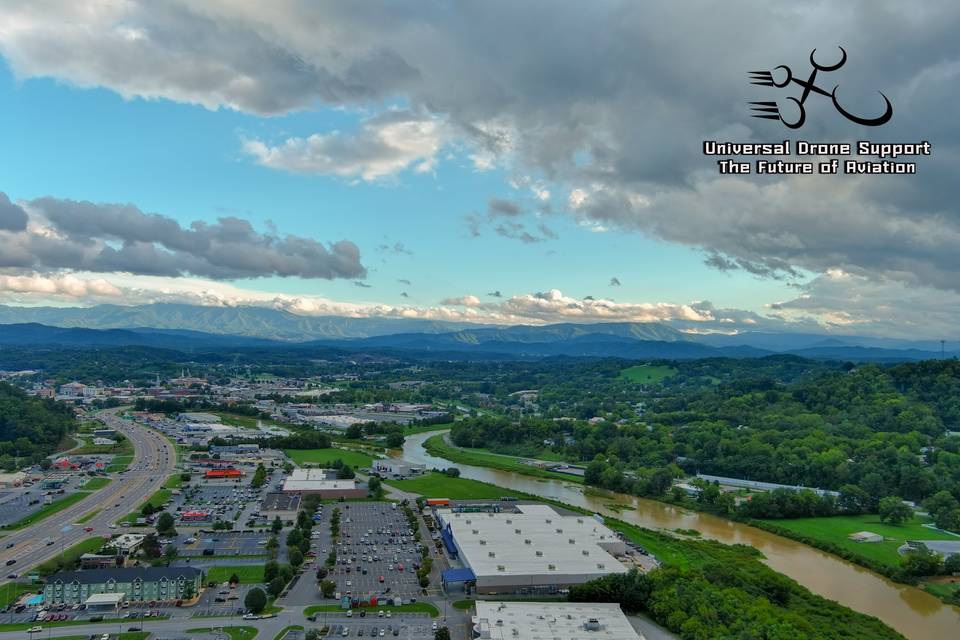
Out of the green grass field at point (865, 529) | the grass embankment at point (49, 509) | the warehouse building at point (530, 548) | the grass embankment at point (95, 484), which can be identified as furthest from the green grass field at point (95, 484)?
the green grass field at point (865, 529)

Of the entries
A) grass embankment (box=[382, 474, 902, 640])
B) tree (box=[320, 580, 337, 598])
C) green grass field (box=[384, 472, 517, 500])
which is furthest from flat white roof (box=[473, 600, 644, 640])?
green grass field (box=[384, 472, 517, 500])

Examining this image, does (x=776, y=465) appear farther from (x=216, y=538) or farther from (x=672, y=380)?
(x=672, y=380)

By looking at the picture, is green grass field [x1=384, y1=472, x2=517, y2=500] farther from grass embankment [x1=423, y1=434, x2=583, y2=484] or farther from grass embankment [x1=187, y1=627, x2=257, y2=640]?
grass embankment [x1=187, y1=627, x2=257, y2=640]

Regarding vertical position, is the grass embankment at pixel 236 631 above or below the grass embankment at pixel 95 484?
above

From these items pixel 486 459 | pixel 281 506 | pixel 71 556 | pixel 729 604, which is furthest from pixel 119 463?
pixel 729 604

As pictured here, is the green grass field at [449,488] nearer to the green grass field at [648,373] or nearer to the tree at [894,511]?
the tree at [894,511]
